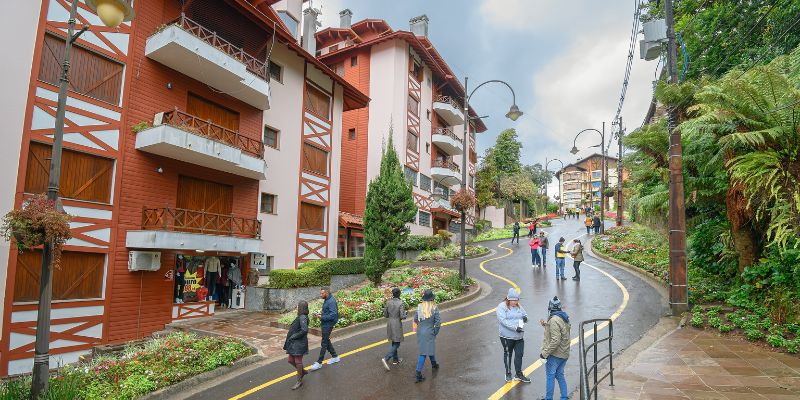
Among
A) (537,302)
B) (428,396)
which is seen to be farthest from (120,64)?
(537,302)

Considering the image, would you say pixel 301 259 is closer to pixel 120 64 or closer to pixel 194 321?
pixel 194 321

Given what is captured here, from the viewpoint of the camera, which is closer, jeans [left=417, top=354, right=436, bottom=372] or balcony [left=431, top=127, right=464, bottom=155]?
jeans [left=417, top=354, right=436, bottom=372]

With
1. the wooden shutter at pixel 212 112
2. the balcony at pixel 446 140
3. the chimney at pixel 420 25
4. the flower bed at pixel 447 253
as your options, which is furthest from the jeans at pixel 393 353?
the chimney at pixel 420 25

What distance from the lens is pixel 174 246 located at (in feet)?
46.7

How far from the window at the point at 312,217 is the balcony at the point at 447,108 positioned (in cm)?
1902

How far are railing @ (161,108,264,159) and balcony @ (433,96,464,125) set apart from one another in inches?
889

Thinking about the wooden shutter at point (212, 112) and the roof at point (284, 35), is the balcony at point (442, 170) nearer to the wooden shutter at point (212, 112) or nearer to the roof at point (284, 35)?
the roof at point (284, 35)

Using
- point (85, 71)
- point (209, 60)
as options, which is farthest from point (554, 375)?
point (85, 71)

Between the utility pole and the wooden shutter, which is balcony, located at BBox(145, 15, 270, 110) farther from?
the utility pole

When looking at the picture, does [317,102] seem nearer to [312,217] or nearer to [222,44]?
[312,217]

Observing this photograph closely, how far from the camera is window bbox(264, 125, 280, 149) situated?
20.4 metres

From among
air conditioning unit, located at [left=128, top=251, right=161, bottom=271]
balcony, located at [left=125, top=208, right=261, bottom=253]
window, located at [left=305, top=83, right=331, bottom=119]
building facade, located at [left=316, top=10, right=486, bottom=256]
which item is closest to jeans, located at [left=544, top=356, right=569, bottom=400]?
balcony, located at [left=125, top=208, right=261, bottom=253]

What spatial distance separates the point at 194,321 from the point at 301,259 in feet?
20.9

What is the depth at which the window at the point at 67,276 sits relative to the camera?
11695 millimetres
